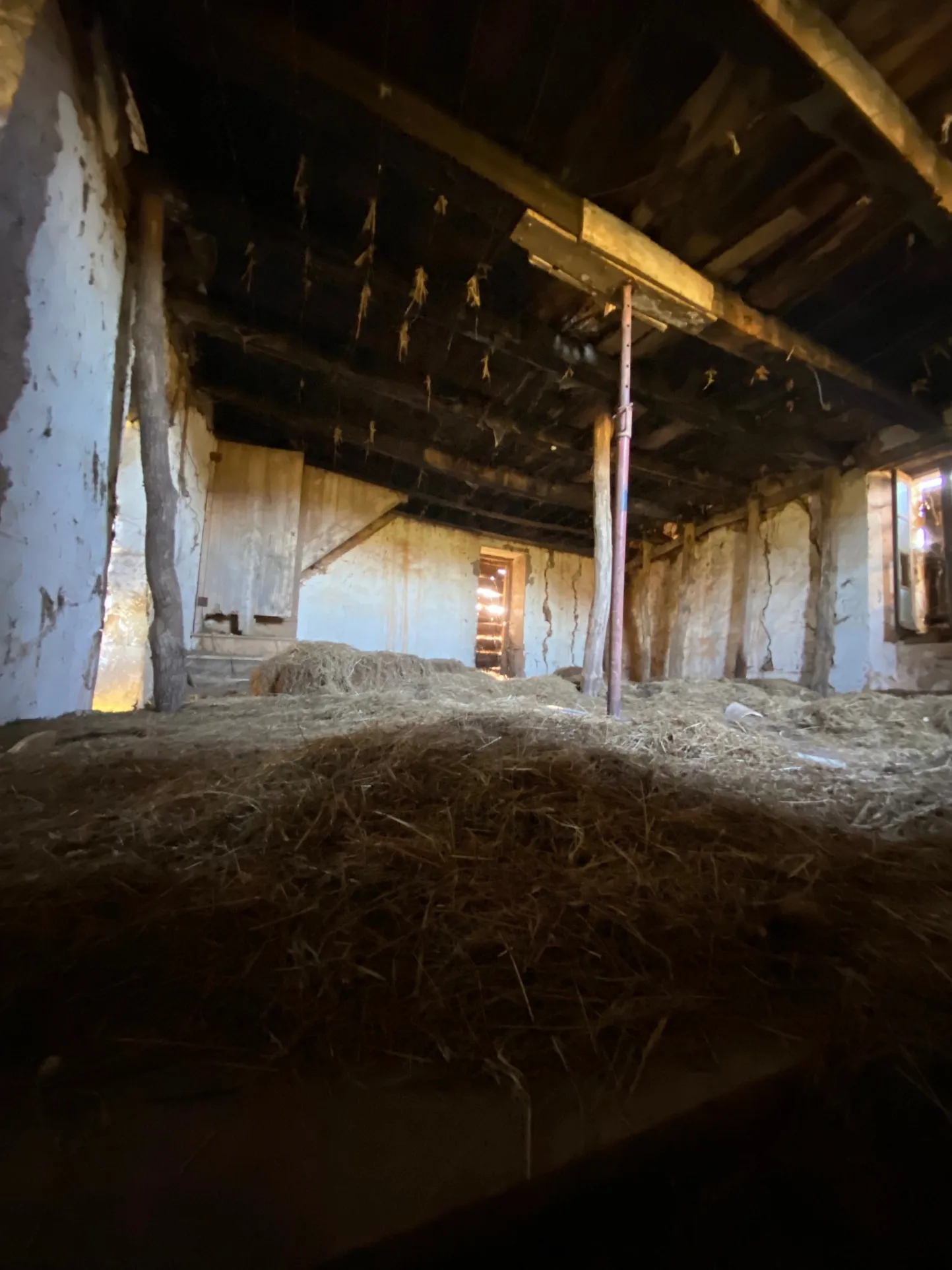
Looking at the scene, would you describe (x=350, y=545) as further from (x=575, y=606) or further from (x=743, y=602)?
(x=743, y=602)

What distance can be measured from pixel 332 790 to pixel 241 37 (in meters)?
3.17

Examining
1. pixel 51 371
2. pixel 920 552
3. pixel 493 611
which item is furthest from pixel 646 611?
pixel 51 371

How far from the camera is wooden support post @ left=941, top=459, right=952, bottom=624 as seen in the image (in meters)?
4.65

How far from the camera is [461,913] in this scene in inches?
34.4

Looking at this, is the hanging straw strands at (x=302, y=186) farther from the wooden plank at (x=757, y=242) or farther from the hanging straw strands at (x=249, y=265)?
the wooden plank at (x=757, y=242)

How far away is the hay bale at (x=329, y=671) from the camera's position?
359 centimetres

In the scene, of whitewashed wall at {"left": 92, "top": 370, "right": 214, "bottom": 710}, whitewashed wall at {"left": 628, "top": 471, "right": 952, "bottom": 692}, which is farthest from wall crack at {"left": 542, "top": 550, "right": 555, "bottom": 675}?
whitewashed wall at {"left": 92, "top": 370, "right": 214, "bottom": 710}

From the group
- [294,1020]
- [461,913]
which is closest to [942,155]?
[461,913]

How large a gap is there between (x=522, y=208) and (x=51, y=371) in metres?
2.50

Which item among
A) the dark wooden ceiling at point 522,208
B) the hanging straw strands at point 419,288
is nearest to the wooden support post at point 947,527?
the dark wooden ceiling at point 522,208

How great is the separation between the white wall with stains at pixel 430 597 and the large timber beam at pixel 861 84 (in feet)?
20.0

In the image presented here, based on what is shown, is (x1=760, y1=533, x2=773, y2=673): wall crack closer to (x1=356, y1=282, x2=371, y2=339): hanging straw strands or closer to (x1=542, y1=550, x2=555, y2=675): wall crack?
(x1=542, y1=550, x2=555, y2=675): wall crack

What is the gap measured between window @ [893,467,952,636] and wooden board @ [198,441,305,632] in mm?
6664

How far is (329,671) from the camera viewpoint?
3666 mm
